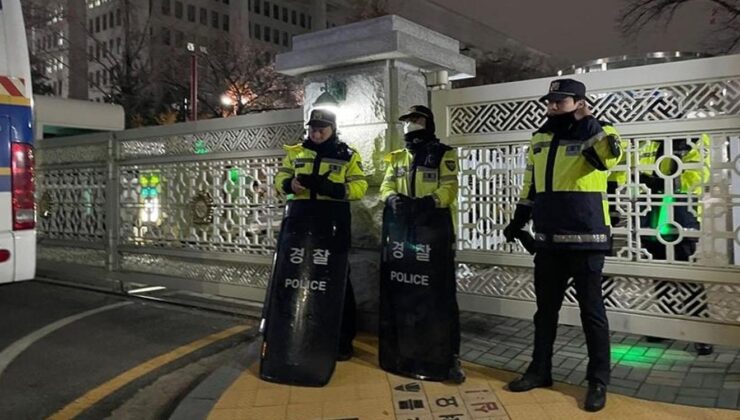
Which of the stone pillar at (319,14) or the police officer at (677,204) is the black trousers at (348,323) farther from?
the stone pillar at (319,14)

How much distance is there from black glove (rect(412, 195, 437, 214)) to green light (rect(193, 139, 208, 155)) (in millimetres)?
3667

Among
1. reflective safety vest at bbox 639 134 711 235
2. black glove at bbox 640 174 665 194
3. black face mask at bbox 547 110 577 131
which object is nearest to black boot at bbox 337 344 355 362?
black face mask at bbox 547 110 577 131

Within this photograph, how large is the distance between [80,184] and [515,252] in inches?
262

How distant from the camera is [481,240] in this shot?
551cm

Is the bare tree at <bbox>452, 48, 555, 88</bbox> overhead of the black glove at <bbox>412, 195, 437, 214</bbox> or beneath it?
overhead

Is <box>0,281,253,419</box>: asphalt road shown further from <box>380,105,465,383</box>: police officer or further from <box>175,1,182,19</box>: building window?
<box>175,1,182,19</box>: building window

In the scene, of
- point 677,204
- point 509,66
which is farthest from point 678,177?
point 509,66

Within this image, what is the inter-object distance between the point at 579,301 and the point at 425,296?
1.03 m

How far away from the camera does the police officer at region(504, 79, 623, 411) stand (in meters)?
3.85

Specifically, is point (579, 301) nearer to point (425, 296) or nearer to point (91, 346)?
point (425, 296)

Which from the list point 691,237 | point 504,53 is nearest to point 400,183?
point 691,237

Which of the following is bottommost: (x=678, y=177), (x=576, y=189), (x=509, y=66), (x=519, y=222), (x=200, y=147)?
(x=519, y=222)

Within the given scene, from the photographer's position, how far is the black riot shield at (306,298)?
175 inches

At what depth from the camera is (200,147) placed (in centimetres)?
738
